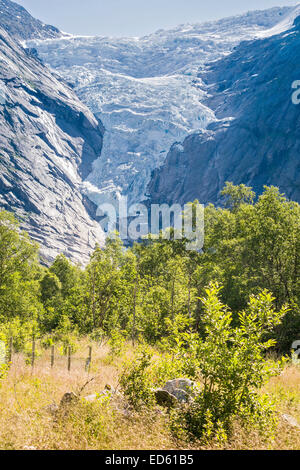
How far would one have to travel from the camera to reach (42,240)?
146750 mm

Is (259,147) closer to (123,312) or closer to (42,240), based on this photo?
(42,240)

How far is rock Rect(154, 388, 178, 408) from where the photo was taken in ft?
23.3

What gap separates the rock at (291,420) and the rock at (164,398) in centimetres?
239

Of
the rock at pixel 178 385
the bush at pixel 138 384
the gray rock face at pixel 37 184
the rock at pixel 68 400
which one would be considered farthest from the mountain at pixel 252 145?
the rock at pixel 68 400

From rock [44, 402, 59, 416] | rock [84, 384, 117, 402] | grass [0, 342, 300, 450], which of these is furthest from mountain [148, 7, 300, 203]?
rock [44, 402, 59, 416]

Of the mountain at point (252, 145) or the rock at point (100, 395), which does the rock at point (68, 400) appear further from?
the mountain at point (252, 145)

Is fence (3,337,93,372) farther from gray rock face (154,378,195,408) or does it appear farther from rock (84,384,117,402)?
gray rock face (154,378,195,408)

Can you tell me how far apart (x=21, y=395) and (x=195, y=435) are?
15.2 feet

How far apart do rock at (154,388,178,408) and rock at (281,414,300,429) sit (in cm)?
239

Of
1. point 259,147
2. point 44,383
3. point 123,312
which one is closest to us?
point 44,383

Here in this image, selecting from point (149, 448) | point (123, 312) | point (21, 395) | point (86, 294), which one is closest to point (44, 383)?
point (21, 395)

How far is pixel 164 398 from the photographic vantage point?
721 cm

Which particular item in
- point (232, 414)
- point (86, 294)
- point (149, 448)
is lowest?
point (149, 448)

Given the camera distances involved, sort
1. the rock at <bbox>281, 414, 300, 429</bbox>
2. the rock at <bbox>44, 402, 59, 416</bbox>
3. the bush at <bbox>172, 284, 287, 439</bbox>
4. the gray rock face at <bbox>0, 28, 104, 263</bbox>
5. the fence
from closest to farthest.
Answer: the bush at <bbox>172, 284, 287, 439</bbox>, the rock at <bbox>281, 414, 300, 429</bbox>, the rock at <bbox>44, 402, 59, 416</bbox>, the fence, the gray rock face at <bbox>0, 28, 104, 263</bbox>
